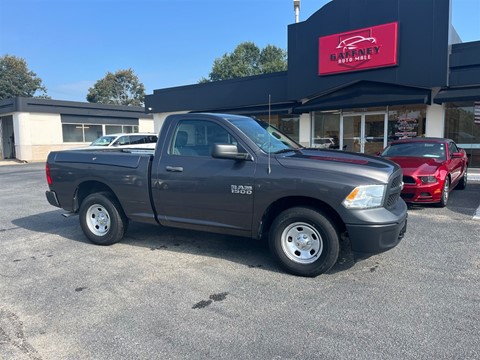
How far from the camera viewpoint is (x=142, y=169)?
523 cm

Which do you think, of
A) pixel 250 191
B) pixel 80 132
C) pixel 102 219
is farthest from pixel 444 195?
pixel 80 132

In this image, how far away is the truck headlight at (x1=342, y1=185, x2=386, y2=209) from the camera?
401cm

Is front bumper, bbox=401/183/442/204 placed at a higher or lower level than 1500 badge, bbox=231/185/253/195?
lower

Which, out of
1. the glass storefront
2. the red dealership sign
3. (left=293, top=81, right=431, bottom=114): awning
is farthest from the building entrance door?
the red dealership sign

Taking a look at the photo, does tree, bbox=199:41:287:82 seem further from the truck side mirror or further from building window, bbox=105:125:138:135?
the truck side mirror

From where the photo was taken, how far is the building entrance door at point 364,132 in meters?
15.7

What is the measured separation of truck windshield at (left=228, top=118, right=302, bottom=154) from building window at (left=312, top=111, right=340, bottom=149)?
39.5 feet

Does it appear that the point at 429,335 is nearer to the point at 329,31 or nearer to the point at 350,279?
the point at 350,279

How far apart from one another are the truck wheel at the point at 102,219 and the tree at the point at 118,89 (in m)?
70.6

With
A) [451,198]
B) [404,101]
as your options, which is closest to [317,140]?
[404,101]

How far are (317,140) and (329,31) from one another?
16.0 feet

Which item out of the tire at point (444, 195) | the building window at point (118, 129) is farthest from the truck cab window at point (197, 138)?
the building window at point (118, 129)

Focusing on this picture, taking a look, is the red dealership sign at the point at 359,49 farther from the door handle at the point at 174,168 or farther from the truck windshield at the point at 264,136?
the door handle at the point at 174,168

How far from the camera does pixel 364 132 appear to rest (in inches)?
634
